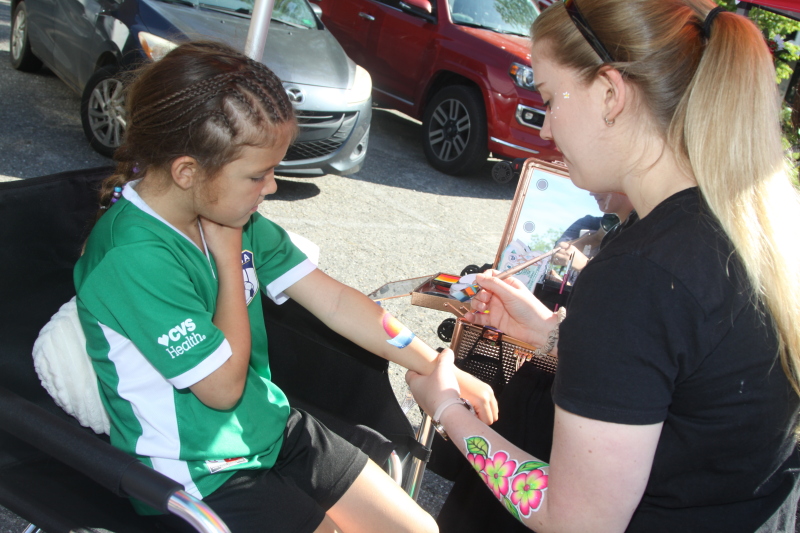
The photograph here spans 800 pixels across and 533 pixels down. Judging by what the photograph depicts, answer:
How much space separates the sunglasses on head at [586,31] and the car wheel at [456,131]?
469 cm

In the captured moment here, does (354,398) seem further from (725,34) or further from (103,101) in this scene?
(103,101)

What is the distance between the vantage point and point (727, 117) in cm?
107

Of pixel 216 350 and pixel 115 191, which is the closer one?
pixel 216 350

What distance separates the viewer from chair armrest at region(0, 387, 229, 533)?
1.07 meters

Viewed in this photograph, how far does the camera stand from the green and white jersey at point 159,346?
1281mm

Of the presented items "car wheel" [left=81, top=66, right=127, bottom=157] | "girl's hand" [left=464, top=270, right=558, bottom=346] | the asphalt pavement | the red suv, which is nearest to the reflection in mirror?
"girl's hand" [left=464, top=270, right=558, bottom=346]

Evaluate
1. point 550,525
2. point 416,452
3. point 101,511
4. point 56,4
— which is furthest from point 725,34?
point 56,4

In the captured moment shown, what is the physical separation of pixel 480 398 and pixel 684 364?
687mm

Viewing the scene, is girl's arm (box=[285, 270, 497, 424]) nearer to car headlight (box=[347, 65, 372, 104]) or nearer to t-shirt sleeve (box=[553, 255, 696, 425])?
t-shirt sleeve (box=[553, 255, 696, 425])

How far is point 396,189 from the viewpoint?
18.1 ft

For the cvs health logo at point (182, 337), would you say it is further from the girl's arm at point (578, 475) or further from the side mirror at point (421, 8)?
the side mirror at point (421, 8)

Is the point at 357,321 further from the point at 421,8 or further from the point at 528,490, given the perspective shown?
the point at 421,8

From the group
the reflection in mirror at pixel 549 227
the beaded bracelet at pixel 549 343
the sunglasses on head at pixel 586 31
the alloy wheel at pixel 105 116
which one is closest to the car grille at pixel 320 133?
the alloy wheel at pixel 105 116

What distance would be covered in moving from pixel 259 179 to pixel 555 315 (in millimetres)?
926
